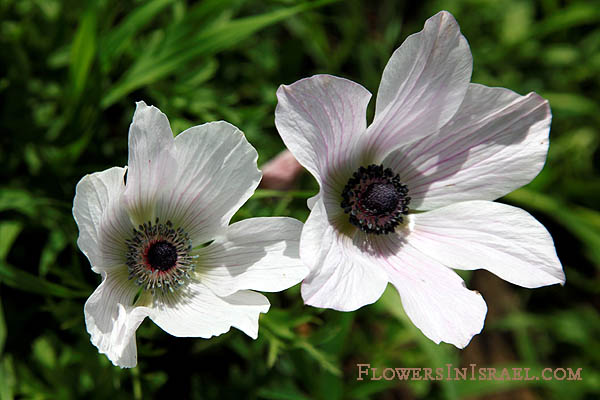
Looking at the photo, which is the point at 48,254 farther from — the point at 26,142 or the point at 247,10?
the point at 247,10

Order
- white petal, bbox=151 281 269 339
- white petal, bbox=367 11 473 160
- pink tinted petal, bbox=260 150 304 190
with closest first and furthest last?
white petal, bbox=151 281 269 339 → white petal, bbox=367 11 473 160 → pink tinted petal, bbox=260 150 304 190

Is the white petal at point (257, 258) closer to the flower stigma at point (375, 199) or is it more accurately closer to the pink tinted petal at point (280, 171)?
the flower stigma at point (375, 199)

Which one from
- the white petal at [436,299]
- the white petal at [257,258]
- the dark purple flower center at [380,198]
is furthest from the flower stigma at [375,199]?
the white petal at [257,258]

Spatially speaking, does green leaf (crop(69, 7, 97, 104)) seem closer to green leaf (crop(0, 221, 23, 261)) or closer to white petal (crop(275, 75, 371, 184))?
green leaf (crop(0, 221, 23, 261))

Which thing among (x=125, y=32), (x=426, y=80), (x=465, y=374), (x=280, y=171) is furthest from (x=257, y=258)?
→ (x=465, y=374)

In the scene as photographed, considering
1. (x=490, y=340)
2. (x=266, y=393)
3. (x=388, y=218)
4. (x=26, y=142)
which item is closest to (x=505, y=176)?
(x=388, y=218)

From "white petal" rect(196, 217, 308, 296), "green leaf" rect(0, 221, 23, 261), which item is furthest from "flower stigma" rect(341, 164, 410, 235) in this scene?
"green leaf" rect(0, 221, 23, 261)
